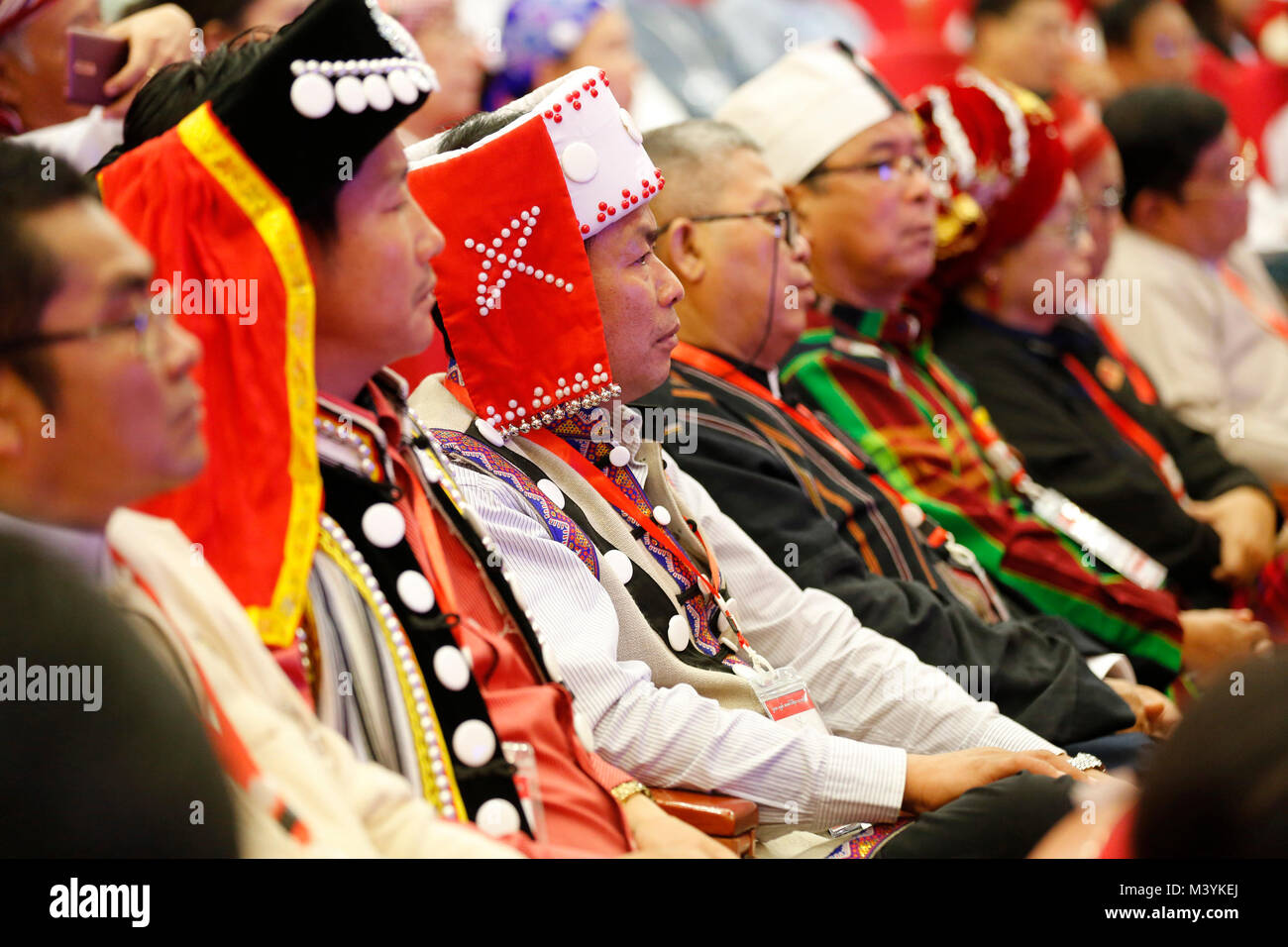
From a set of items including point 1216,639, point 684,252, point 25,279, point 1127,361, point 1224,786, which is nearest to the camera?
point 1224,786

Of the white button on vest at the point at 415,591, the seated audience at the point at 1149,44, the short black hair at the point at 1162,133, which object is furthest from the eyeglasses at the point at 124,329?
the seated audience at the point at 1149,44

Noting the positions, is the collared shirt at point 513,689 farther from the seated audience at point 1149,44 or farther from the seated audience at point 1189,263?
the seated audience at point 1149,44

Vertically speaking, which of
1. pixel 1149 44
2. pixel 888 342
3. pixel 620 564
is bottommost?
pixel 620 564

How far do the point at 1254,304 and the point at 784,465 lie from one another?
329cm

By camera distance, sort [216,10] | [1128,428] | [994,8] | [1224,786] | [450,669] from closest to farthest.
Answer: [1224,786]
[450,669]
[216,10]
[1128,428]
[994,8]

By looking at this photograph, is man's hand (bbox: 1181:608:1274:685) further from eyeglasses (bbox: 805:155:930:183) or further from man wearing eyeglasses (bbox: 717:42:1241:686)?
eyeglasses (bbox: 805:155:930:183)

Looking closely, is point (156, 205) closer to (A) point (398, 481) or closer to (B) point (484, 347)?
(A) point (398, 481)

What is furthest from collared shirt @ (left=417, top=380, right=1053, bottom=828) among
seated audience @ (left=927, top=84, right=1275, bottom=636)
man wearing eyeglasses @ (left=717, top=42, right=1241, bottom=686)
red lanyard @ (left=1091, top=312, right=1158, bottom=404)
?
red lanyard @ (left=1091, top=312, right=1158, bottom=404)

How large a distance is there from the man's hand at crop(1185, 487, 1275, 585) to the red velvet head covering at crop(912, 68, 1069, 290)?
0.93 metres

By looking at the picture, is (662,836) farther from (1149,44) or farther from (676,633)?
(1149,44)

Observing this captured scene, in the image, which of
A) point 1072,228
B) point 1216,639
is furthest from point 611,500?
point 1072,228

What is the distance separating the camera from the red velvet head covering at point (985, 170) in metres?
4.19

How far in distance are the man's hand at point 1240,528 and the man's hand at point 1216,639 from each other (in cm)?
42

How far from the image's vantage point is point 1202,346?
5191 mm
